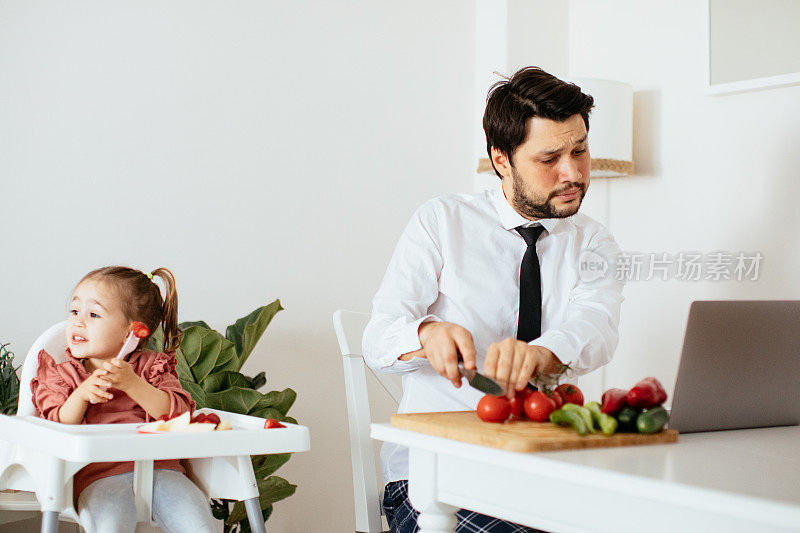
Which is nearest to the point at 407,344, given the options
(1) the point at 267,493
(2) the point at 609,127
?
(1) the point at 267,493

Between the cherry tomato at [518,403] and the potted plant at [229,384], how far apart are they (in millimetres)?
947

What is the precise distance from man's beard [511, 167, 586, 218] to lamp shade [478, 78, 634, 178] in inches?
33.3

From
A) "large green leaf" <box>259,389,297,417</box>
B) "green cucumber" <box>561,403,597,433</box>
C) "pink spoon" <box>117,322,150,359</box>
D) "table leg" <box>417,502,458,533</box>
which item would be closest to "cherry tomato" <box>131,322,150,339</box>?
"pink spoon" <box>117,322,150,359</box>

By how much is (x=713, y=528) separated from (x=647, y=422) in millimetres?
291

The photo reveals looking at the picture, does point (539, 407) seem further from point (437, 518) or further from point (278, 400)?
point (278, 400)

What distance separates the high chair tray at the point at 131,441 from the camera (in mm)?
1271

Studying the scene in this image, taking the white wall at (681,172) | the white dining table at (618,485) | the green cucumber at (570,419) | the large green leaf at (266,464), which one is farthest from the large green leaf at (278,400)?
the white wall at (681,172)

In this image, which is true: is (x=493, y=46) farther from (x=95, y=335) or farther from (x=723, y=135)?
(x=95, y=335)

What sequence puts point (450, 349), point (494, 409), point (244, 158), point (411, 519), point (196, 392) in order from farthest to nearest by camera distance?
1. point (244, 158)
2. point (196, 392)
3. point (411, 519)
4. point (450, 349)
5. point (494, 409)

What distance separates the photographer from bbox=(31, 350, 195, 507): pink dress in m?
1.56

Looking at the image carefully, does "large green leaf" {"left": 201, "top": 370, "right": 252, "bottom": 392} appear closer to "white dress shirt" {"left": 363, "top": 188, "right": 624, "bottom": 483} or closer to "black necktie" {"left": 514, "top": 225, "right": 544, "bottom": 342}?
"white dress shirt" {"left": 363, "top": 188, "right": 624, "bottom": 483}

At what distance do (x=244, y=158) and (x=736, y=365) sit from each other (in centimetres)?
159

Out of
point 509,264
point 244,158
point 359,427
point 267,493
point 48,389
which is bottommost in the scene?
point 267,493

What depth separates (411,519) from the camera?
56.4 inches
